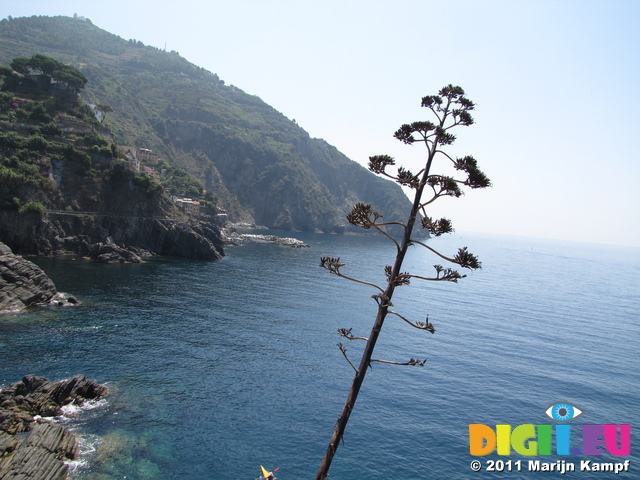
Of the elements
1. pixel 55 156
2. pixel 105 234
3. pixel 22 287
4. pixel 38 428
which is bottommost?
pixel 38 428

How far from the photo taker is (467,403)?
37438 millimetres

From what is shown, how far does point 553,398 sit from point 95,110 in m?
147

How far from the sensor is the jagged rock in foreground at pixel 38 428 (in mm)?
22828

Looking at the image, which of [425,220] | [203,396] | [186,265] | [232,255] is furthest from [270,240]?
[425,220]

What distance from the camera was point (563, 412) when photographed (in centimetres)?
3875

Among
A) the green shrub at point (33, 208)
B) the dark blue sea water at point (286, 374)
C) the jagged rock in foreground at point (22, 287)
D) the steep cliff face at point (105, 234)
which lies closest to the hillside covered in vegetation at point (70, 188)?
the green shrub at point (33, 208)

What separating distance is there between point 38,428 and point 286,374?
2054cm

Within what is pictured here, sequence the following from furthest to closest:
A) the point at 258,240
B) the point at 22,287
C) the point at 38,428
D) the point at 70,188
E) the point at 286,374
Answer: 1. the point at 258,240
2. the point at 70,188
3. the point at 22,287
4. the point at 286,374
5. the point at 38,428

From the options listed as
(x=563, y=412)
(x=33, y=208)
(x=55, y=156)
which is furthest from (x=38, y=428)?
(x=55, y=156)

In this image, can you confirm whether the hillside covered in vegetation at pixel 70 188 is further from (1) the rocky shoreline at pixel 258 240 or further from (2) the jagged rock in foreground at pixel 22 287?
(1) the rocky shoreline at pixel 258 240

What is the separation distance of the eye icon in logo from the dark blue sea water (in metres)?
0.98

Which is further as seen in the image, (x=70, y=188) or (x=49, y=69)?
(x=49, y=69)

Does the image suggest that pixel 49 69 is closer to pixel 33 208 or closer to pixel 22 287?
pixel 33 208

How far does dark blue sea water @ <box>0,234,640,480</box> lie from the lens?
28109mm
